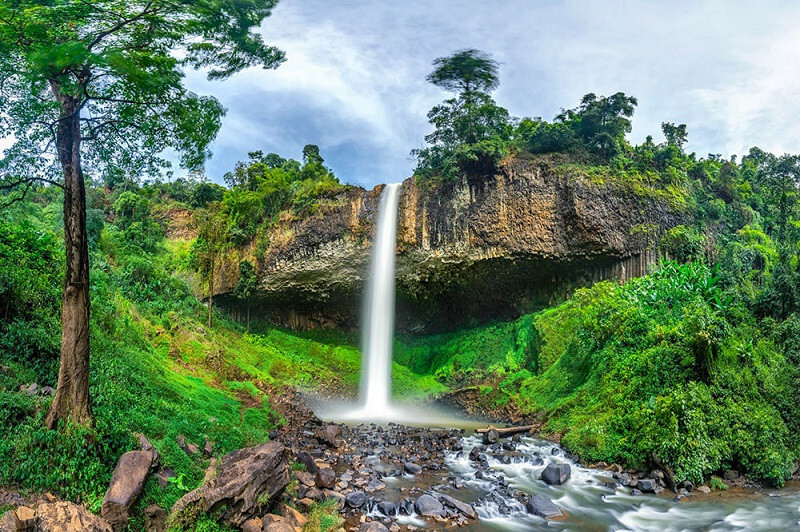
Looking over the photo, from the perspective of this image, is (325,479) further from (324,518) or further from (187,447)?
(187,447)

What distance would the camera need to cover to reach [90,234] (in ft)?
73.3

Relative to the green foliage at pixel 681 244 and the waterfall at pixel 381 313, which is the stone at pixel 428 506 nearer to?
the waterfall at pixel 381 313

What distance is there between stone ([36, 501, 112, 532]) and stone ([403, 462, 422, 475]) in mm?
5740

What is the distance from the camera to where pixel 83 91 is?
6.18m

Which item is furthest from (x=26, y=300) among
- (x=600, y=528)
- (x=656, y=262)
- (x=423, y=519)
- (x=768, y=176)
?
(x=768, y=176)

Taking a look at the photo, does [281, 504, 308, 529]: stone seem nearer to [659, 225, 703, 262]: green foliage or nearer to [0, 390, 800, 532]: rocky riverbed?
[0, 390, 800, 532]: rocky riverbed

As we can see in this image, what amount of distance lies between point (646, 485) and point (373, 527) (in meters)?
5.42

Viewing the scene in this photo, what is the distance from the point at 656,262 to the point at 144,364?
2042cm

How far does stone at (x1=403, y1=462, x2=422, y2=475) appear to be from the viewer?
944 centimetres

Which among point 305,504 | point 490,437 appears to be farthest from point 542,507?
point 490,437

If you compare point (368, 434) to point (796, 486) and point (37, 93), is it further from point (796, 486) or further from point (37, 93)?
point (37, 93)

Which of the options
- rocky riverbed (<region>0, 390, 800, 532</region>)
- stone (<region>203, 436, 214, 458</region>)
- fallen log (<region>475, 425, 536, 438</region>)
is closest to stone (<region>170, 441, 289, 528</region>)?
rocky riverbed (<region>0, 390, 800, 532</region>)

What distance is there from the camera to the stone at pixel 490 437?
39.3ft

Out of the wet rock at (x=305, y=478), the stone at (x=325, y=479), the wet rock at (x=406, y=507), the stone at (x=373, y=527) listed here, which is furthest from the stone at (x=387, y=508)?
the wet rock at (x=305, y=478)
